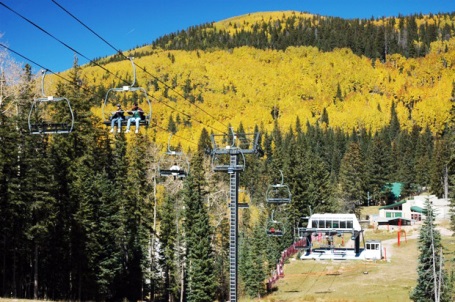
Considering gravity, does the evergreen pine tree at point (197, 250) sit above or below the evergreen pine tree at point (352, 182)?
below

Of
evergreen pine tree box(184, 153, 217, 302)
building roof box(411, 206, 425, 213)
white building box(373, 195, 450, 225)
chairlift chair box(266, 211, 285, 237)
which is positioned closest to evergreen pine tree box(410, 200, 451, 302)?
chairlift chair box(266, 211, 285, 237)

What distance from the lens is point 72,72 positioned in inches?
2062

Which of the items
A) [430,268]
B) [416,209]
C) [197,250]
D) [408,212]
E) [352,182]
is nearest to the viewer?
[430,268]

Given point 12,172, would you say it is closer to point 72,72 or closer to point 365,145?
point 72,72

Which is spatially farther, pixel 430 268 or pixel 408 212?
pixel 408 212

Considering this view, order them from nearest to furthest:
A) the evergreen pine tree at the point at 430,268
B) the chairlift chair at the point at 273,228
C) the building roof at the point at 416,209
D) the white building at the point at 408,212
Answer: the evergreen pine tree at the point at 430,268, the chairlift chair at the point at 273,228, the white building at the point at 408,212, the building roof at the point at 416,209

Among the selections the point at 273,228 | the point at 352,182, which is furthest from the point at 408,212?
the point at 273,228

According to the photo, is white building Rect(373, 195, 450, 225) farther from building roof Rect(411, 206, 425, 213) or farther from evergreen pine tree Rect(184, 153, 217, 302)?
evergreen pine tree Rect(184, 153, 217, 302)

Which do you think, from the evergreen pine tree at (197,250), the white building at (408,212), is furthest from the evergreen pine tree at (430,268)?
the white building at (408,212)

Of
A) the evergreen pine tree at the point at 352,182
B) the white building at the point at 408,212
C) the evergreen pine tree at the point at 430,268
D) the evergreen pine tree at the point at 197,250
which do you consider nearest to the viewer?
the evergreen pine tree at the point at 430,268

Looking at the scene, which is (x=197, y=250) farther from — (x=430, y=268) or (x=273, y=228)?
(x=430, y=268)

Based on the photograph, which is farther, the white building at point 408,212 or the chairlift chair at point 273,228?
the white building at point 408,212

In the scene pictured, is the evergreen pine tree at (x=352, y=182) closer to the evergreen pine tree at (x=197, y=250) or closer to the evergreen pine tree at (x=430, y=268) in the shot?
the evergreen pine tree at (x=197, y=250)

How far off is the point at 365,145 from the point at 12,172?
439ft
